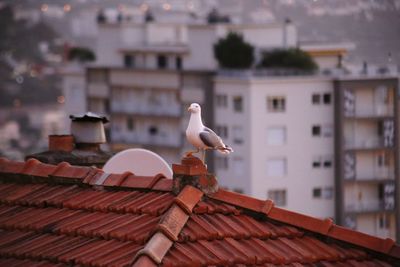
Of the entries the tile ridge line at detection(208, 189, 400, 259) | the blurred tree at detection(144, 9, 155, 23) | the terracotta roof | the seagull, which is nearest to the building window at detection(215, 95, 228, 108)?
the blurred tree at detection(144, 9, 155, 23)

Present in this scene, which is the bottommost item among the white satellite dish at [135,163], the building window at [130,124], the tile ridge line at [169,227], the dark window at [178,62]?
the building window at [130,124]

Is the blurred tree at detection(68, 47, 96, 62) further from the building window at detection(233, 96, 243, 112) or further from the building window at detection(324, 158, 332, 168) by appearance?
the building window at detection(324, 158, 332, 168)

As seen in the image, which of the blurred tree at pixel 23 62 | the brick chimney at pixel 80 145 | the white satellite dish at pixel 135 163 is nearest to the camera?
the white satellite dish at pixel 135 163

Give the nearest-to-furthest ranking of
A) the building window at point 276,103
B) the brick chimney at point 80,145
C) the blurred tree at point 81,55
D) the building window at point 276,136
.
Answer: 1. the brick chimney at point 80,145
2. the building window at point 276,136
3. the building window at point 276,103
4. the blurred tree at point 81,55

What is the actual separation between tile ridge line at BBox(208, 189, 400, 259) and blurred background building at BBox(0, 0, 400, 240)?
108 feet

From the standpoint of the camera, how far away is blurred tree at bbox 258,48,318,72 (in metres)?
59.6

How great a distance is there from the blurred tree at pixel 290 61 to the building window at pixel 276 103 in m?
1.18

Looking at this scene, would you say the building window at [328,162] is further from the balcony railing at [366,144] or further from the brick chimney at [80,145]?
the brick chimney at [80,145]

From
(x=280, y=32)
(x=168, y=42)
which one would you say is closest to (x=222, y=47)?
(x=280, y=32)

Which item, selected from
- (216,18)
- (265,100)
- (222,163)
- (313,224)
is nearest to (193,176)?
(313,224)

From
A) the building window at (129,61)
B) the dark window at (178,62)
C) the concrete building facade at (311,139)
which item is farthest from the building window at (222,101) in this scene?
the building window at (129,61)

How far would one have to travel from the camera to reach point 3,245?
9930mm

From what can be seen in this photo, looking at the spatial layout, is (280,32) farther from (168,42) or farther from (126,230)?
(126,230)

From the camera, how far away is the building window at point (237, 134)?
59756 mm
